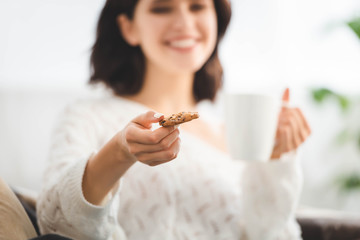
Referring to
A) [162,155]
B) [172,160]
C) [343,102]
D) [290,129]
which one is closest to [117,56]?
[172,160]

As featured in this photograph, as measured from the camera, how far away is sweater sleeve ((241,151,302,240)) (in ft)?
2.39

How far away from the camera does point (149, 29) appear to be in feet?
2.50

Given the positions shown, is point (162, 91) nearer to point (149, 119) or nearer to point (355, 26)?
point (149, 119)

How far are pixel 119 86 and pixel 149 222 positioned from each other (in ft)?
1.27

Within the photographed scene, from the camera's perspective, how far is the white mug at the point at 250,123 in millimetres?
563

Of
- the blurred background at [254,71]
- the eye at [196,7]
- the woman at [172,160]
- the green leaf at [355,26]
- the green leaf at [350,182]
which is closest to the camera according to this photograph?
the woman at [172,160]

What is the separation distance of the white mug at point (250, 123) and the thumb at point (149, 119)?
0.74ft

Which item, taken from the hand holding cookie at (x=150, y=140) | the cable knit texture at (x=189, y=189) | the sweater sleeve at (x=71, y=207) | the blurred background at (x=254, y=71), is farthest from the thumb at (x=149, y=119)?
the blurred background at (x=254, y=71)

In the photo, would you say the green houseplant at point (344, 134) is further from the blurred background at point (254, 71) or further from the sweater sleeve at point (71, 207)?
the sweater sleeve at point (71, 207)

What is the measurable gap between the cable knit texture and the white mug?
0.14 metres

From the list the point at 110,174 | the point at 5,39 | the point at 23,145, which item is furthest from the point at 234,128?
the point at 5,39

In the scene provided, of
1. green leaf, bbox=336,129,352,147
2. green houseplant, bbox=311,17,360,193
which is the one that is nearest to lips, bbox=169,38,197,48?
green houseplant, bbox=311,17,360,193

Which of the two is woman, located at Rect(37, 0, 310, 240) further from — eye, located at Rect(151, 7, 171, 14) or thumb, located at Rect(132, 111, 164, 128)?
thumb, located at Rect(132, 111, 164, 128)

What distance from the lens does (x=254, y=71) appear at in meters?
1.95
